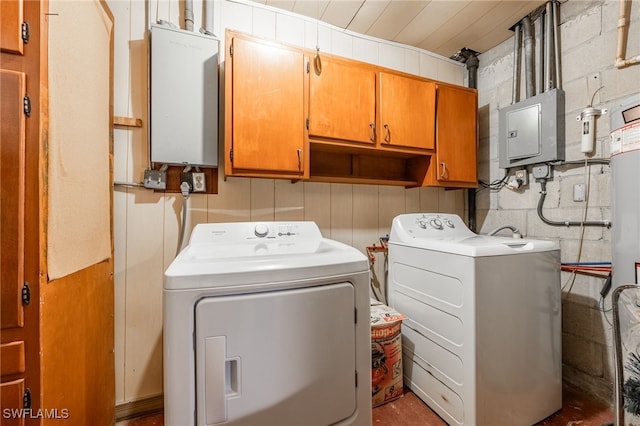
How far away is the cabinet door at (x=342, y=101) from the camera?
1693 millimetres

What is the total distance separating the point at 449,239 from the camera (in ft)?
5.73

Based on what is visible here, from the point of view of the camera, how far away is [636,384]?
1.10 m

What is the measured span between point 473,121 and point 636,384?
1.78 metres

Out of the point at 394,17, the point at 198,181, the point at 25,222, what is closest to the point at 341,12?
the point at 394,17

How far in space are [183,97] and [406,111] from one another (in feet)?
4.71

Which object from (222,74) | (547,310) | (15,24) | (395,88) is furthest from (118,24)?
(547,310)

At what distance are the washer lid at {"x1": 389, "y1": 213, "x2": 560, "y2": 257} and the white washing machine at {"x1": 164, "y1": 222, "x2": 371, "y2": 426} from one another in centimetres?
62

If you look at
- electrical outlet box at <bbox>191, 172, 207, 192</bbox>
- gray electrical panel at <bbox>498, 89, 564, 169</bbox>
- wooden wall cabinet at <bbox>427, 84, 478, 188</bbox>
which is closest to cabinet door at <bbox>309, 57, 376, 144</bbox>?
wooden wall cabinet at <bbox>427, 84, 478, 188</bbox>

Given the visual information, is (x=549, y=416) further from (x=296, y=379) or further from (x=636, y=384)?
(x=296, y=379)

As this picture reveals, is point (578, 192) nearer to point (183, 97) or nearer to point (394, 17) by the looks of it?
point (394, 17)

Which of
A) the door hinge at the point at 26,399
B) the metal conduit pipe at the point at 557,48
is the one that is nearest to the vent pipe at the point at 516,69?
the metal conduit pipe at the point at 557,48

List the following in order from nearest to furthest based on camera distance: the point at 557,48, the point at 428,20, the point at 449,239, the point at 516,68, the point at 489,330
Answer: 1. the point at 489,330
2. the point at 449,239
3. the point at 557,48
4. the point at 428,20
5. the point at 516,68

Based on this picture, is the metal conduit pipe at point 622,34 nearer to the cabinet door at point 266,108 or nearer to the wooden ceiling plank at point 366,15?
the wooden ceiling plank at point 366,15

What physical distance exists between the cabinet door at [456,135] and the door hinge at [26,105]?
2.13 m
